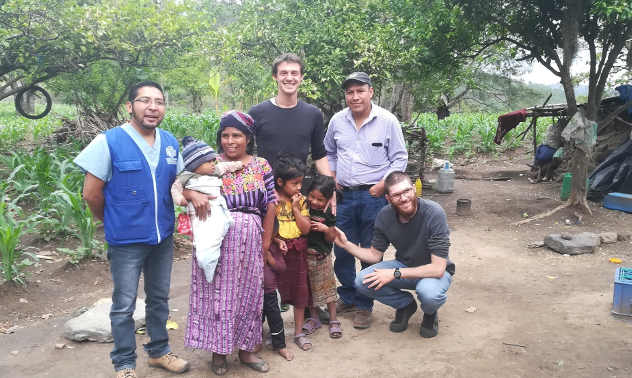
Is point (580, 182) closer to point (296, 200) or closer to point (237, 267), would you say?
point (296, 200)

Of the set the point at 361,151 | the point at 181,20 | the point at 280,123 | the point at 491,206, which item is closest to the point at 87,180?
the point at 280,123

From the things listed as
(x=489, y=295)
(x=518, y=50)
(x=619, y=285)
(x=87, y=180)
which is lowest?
(x=489, y=295)

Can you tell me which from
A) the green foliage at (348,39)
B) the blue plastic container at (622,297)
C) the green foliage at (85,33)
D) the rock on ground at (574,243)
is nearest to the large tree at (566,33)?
the green foliage at (348,39)

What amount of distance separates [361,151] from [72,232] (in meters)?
3.62

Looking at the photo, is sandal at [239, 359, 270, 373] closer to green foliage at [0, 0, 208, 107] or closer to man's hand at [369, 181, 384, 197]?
man's hand at [369, 181, 384, 197]

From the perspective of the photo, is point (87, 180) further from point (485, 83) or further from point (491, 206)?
point (485, 83)

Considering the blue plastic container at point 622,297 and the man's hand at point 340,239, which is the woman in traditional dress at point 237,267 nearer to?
the man's hand at point 340,239

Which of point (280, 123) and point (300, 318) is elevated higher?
point (280, 123)

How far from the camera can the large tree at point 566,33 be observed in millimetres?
6758

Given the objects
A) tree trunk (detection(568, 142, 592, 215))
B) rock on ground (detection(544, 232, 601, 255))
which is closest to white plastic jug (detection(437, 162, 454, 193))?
tree trunk (detection(568, 142, 592, 215))

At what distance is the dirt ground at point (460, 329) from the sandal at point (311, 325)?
8cm

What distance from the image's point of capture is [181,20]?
7723 mm

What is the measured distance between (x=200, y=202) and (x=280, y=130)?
37.6 inches

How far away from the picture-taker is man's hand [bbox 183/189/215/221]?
2656 millimetres
